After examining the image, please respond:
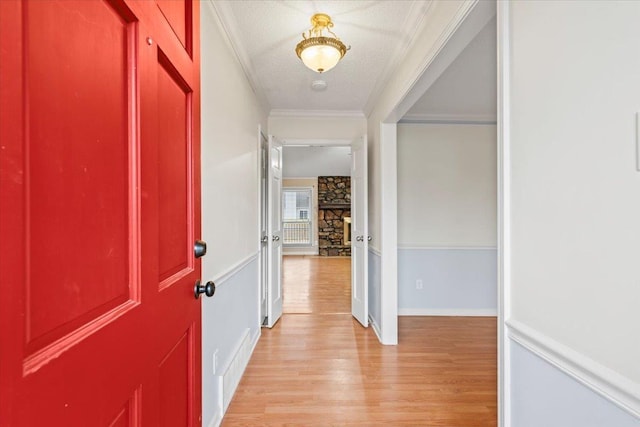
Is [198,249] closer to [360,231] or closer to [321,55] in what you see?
[321,55]

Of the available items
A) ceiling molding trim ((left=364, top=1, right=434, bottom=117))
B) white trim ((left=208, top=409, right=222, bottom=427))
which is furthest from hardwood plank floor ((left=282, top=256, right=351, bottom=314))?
ceiling molding trim ((left=364, top=1, right=434, bottom=117))

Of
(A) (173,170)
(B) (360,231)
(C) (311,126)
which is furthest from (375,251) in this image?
(A) (173,170)

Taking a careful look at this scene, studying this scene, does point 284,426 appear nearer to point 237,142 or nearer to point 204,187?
point 204,187

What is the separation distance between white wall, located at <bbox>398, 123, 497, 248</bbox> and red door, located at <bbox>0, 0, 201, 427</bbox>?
3.24 meters

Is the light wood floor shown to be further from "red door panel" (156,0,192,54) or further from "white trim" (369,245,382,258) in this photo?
"red door panel" (156,0,192,54)

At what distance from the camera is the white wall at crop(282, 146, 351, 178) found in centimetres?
787

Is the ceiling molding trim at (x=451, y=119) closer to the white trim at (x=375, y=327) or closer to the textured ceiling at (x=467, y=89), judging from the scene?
the textured ceiling at (x=467, y=89)

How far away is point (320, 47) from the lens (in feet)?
6.29

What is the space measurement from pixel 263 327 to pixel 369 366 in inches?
50.7

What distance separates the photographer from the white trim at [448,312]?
3.75 meters
